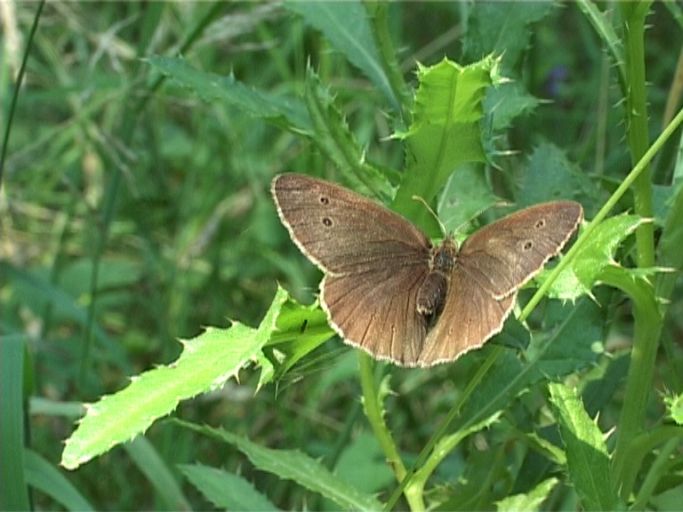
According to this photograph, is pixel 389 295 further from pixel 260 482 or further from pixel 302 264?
pixel 302 264

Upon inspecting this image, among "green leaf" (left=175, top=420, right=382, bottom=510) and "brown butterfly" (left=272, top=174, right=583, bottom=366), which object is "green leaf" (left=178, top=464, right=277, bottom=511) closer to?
"green leaf" (left=175, top=420, right=382, bottom=510)

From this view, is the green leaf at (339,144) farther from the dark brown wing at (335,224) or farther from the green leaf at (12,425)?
the green leaf at (12,425)

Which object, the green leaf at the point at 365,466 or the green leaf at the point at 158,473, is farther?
the green leaf at the point at 365,466

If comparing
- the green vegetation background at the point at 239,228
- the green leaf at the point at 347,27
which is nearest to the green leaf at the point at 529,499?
the green vegetation background at the point at 239,228

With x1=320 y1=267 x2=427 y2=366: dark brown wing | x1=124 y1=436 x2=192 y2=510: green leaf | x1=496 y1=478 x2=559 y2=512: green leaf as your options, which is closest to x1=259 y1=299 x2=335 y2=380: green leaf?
x1=320 y1=267 x2=427 y2=366: dark brown wing

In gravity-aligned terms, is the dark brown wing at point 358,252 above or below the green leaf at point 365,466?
above

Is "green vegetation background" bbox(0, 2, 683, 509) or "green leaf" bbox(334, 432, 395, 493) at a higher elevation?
"green vegetation background" bbox(0, 2, 683, 509)
